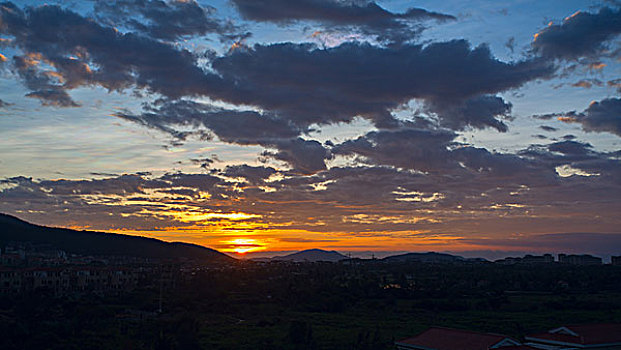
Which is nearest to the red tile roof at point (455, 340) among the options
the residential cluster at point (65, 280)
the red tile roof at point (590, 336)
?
the red tile roof at point (590, 336)

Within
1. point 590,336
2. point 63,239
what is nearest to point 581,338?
point 590,336

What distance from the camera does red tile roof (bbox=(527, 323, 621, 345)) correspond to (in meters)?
32.7

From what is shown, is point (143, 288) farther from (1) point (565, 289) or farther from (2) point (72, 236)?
(2) point (72, 236)

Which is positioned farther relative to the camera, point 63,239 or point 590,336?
point 63,239

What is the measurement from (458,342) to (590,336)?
25.5ft

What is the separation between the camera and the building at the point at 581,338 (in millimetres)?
32531

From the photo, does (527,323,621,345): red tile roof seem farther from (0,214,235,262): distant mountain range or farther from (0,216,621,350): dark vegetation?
(0,214,235,262): distant mountain range

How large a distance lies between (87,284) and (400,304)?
4166 centimetres

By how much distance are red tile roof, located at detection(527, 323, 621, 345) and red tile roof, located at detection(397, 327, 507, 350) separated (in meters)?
3.80

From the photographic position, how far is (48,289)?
71250 millimetres

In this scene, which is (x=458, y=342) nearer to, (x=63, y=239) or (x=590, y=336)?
(x=590, y=336)

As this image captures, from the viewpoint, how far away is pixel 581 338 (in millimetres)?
32562

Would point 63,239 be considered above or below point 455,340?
above

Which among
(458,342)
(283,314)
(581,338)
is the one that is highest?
(581,338)
